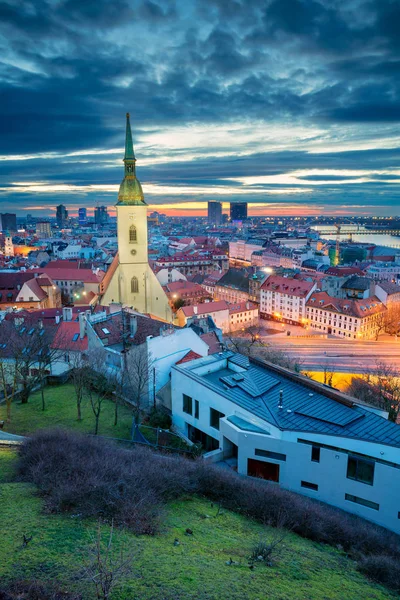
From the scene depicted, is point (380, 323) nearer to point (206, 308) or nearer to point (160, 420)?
point (206, 308)

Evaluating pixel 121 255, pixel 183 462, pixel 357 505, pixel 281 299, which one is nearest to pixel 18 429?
pixel 183 462

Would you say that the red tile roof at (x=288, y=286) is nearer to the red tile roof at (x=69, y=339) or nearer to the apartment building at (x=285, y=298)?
the apartment building at (x=285, y=298)

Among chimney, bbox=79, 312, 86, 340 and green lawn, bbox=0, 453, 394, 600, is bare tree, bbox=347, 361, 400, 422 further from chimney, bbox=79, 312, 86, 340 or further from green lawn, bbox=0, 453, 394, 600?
chimney, bbox=79, 312, 86, 340

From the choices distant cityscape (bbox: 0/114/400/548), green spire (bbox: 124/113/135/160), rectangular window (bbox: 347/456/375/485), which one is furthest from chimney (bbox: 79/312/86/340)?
rectangular window (bbox: 347/456/375/485)

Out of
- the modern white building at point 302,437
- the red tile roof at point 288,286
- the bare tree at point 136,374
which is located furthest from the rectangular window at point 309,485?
the red tile roof at point 288,286

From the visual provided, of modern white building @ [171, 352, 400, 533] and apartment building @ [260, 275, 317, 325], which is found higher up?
modern white building @ [171, 352, 400, 533]

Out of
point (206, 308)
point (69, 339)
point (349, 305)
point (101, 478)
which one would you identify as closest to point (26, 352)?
point (69, 339)
